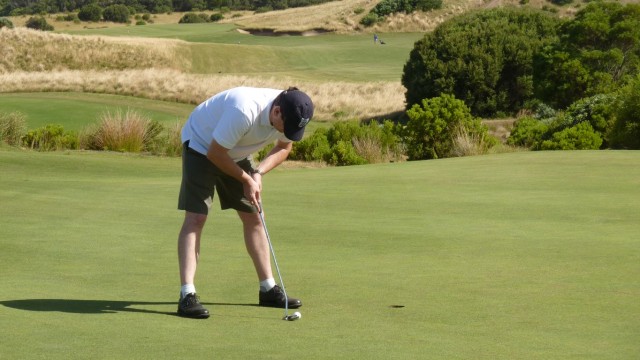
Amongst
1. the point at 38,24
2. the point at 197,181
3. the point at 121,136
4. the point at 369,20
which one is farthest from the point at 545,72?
the point at 38,24

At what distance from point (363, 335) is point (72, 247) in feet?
15.0

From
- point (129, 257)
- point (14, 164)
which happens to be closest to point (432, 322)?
point (129, 257)

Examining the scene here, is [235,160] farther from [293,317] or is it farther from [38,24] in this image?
[38,24]

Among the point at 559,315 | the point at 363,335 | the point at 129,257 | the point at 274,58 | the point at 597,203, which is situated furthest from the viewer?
the point at 274,58

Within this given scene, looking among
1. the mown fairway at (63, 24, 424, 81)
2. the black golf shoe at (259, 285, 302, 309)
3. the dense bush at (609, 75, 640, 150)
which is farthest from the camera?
the mown fairway at (63, 24, 424, 81)

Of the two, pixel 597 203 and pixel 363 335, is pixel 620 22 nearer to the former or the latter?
pixel 597 203

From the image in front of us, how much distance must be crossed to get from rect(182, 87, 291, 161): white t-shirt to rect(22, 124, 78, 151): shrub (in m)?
18.0

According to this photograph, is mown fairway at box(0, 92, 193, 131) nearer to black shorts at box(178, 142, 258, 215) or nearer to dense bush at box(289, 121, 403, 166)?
dense bush at box(289, 121, 403, 166)

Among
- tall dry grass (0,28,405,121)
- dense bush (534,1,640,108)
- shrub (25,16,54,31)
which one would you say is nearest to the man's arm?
dense bush (534,1,640,108)

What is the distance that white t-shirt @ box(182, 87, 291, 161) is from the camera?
6.95 m

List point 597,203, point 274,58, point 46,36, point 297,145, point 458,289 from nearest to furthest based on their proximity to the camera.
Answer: point 458,289 → point 597,203 → point 297,145 → point 46,36 → point 274,58

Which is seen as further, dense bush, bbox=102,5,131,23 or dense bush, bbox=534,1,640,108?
dense bush, bbox=102,5,131,23

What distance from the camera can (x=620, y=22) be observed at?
36.8m

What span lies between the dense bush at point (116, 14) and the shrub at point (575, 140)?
107 metres
